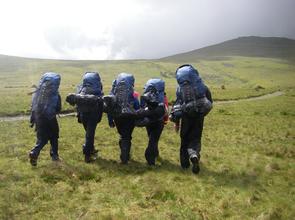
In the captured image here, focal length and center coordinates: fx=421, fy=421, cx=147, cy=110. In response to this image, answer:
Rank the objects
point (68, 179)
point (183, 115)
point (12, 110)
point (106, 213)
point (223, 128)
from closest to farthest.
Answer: point (106, 213) < point (68, 179) < point (183, 115) < point (223, 128) < point (12, 110)

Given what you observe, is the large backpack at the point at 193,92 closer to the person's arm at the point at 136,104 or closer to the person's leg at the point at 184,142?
the person's leg at the point at 184,142

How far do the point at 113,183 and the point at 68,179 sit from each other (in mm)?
1229

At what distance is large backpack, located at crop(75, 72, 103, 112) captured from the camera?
13727 millimetres

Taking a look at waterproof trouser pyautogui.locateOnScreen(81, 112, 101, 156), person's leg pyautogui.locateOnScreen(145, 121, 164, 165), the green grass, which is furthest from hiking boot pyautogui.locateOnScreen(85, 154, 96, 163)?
person's leg pyautogui.locateOnScreen(145, 121, 164, 165)

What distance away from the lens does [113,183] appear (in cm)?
1150

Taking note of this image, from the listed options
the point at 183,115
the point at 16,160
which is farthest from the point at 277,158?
the point at 16,160

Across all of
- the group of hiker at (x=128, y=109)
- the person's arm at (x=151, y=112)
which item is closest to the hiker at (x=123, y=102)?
the group of hiker at (x=128, y=109)

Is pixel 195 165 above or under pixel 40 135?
under

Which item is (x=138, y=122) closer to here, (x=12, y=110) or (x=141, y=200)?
(x=141, y=200)

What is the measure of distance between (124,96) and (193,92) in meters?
2.34

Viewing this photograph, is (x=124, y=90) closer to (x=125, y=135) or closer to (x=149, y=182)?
(x=125, y=135)

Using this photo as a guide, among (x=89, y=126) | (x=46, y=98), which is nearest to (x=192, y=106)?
(x=89, y=126)

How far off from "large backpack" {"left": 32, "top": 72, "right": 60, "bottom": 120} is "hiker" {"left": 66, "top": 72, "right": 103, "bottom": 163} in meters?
0.71

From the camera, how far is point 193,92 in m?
12.8
